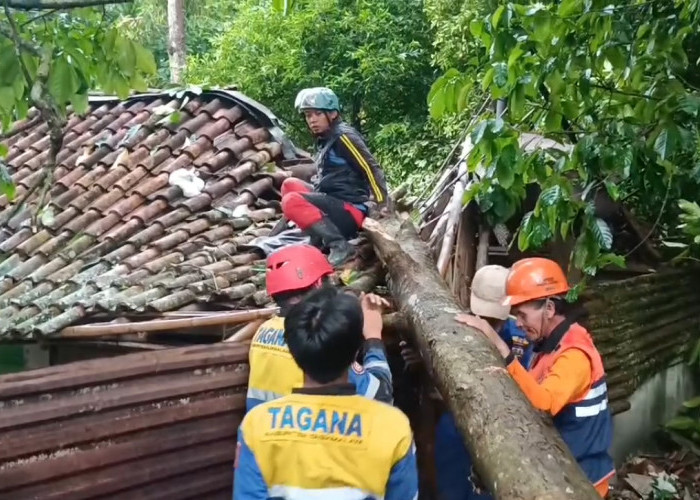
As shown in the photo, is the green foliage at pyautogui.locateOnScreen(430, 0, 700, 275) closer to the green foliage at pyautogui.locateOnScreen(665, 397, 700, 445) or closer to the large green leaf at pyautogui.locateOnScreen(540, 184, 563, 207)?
the large green leaf at pyautogui.locateOnScreen(540, 184, 563, 207)

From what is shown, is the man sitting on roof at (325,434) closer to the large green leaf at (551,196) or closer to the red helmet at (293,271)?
the red helmet at (293,271)

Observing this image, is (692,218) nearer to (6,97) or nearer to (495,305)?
(495,305)

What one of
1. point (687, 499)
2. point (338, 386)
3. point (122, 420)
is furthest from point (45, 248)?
point (687, 499)

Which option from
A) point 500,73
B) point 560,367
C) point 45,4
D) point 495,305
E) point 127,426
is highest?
point 45,4

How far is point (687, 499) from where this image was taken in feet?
20.4

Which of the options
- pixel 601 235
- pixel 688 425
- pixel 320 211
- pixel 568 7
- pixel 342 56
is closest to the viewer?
pixel 568 7

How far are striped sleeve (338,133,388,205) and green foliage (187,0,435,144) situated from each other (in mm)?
7806

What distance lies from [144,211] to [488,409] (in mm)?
4030

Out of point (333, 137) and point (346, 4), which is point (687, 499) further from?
point (346, 4)

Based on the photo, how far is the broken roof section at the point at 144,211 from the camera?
4.84 m

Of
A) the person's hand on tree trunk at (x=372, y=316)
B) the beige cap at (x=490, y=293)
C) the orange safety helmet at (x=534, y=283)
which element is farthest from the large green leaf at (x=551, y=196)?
the person's hand on tree trunk at (x=372, y=316)

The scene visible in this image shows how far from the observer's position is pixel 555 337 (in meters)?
3.46

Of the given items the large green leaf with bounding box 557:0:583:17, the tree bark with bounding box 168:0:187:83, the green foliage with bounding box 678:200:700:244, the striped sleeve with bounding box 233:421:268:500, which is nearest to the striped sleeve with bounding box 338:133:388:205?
the large green leaf with bounding box 557:0:583:17

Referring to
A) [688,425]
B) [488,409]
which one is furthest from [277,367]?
[688,425]
